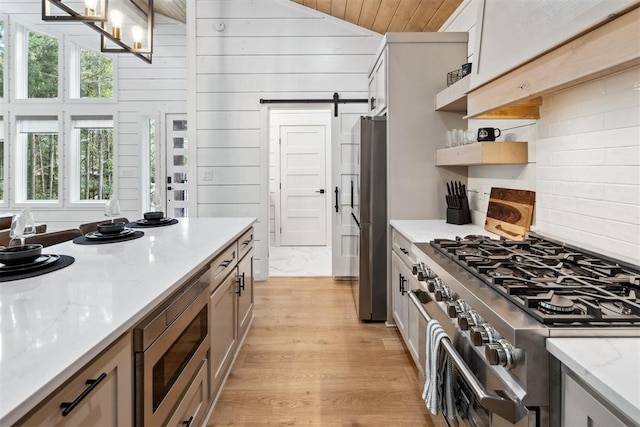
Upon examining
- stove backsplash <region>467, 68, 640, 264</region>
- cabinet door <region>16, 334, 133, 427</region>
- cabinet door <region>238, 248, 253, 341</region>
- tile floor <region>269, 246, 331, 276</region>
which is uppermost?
stove backsplash <region>467, 68, 640, 264</region>

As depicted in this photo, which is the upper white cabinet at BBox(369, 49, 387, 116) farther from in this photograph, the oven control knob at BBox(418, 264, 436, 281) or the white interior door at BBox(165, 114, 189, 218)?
the white interior door at BBox(165, 114, 189, 218)

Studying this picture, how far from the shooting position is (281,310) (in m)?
3.33

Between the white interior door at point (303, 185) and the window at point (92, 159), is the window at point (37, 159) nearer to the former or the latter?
the window at point (92, 159)

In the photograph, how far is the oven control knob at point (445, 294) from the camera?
131cm

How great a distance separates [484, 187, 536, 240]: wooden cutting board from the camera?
6.57 ft

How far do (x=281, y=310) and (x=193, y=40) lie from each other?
3.18 metres

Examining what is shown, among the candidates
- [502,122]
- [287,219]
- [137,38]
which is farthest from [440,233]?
[287,219]

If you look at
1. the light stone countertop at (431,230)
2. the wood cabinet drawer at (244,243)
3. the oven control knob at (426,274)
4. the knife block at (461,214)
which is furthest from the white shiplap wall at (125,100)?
the oven control knob at (426,274)

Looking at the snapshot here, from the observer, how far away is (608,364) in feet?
2.29

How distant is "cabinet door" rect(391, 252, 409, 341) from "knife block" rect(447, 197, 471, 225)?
1.60ft

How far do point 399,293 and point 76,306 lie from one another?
2102 mm

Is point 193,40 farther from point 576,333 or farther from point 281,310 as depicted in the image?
point 576,333

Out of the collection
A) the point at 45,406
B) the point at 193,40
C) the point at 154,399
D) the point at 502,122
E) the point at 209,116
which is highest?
the point at 193,40

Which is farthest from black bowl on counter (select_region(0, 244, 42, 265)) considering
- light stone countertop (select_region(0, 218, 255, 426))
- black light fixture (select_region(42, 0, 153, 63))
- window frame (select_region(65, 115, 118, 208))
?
window frame (select_region(65, 115, 118, 208))
